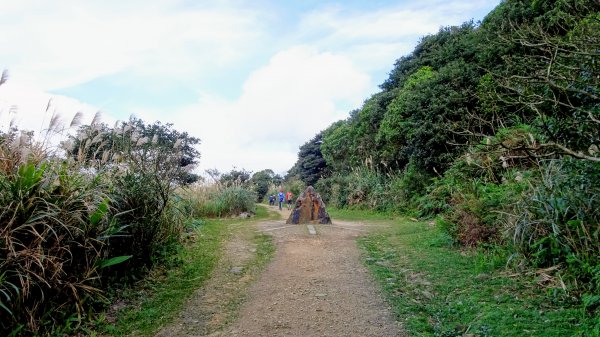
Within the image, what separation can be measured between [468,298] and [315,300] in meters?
1.67

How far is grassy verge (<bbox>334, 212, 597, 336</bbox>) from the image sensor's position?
3.46 meters

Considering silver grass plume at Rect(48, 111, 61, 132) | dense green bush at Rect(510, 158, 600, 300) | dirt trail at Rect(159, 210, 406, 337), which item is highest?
silver grass plume at Rect(48, 111, 61, 132)

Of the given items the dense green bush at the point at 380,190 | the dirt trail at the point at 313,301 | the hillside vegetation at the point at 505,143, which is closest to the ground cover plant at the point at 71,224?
the dirt trail at the point at 313,301

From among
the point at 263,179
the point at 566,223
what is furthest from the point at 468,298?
the point at 263,179

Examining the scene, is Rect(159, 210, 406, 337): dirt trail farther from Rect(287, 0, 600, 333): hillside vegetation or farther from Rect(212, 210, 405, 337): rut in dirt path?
Rect(287, 0, 600, 333): hillside vegetation

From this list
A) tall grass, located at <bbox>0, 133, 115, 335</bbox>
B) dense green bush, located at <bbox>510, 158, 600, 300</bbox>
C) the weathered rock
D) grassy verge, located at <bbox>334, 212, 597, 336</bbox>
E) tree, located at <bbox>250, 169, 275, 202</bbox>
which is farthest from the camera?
tree, located at <bbox>250, 169, 275, 202</bbox>

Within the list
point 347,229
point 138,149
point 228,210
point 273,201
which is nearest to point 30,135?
point 138,149

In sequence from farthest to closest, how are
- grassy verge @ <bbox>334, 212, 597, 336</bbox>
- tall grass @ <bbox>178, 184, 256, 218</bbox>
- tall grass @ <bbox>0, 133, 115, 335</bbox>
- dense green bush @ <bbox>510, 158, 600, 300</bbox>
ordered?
tall grass @ <bbox>178, 184, 256, 218</bbox> < dense green bush @ <bbox>510, 158, 600, 300</bbox> < tall grass @ <bbox>0, 133, 115, 335</bbox> < grassy verge @ <bbox>334, 212, 597, 336</bbox>

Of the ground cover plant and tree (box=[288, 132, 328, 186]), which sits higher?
tree (box=[288, 132, 328, 186])

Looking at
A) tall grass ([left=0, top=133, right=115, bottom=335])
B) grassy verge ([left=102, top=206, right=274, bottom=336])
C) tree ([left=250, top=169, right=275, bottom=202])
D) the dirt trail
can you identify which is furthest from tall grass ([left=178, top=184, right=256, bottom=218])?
tree ([left=250, top=169, right=275, bottom=202])

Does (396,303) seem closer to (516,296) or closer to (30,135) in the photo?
(516,296)

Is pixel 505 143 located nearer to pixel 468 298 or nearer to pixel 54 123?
pixel 468 298

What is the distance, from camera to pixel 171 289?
17.2 feet

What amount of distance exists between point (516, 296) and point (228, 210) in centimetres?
1093
